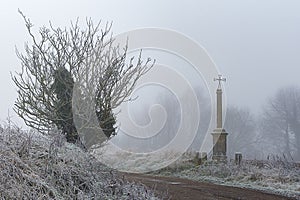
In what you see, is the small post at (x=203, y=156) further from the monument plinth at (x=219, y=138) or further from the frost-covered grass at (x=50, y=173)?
the frost-covered grass at (x=50, y=173)

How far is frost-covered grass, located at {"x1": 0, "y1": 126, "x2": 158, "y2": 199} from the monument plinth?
9174 millimetres

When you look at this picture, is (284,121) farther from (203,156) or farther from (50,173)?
(50,173)

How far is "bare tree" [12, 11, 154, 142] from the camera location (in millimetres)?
9789

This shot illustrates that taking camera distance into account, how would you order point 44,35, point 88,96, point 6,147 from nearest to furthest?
point 6,147 → point 88,96 → point 44,35

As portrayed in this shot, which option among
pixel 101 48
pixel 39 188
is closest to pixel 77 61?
pixel 101 48

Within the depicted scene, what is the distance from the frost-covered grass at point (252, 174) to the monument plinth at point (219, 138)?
3.50 feet

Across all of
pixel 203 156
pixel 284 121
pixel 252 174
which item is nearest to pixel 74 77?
pixel 252 174

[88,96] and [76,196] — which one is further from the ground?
[88,96]

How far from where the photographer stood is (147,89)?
1358cm

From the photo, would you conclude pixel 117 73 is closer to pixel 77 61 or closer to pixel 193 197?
pixel 77 61

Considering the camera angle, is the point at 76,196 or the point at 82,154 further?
the point at 82,154

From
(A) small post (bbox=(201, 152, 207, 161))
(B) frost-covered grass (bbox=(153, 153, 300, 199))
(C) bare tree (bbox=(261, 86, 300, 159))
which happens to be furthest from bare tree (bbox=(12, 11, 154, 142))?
(C) bare tree (bbox=(261, 86, 300, 159))

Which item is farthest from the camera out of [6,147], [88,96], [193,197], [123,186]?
[88,96]

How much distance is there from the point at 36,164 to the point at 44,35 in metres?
6.26
